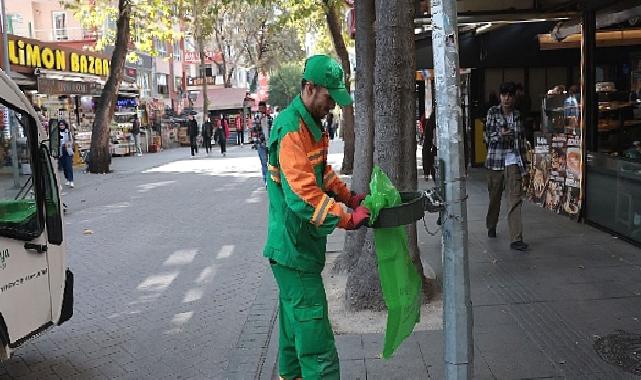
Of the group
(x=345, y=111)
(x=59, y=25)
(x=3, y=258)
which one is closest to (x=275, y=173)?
(x=3, y=258)

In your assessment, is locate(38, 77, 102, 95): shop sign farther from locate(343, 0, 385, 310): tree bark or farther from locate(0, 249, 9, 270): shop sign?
locate(0, 249, 9, 270): shop sign

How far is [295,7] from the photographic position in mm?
19734

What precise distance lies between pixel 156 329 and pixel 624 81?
6.23 meters

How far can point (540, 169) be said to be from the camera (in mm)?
10383

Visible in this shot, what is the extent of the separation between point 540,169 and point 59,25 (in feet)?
108

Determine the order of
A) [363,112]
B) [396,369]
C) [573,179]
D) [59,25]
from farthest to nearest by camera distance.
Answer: [59,25] < [573,179] < [363,112] < [396,369]

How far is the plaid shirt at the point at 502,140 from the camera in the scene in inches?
301

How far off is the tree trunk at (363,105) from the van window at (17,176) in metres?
3.19

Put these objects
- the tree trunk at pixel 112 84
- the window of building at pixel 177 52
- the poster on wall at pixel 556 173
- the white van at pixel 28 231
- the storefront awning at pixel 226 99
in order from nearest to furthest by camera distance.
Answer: the white van at pixel 28 231 → the poster on wall at pixel 556 173 → the tree trunk at pixel 112 84 → the storefront awning at pixel 226 99 → the window of building at pixel 177 52

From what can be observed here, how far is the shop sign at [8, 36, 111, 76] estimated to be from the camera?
19984mm

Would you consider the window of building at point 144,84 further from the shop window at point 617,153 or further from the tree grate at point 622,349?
the tree grate at point 622,349

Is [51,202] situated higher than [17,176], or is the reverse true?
[17,176]

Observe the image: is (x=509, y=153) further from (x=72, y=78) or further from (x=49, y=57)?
(x=72, y=78)

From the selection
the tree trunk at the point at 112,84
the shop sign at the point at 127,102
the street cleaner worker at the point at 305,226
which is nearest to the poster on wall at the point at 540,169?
the street cleaner worker at the point at 305,226
